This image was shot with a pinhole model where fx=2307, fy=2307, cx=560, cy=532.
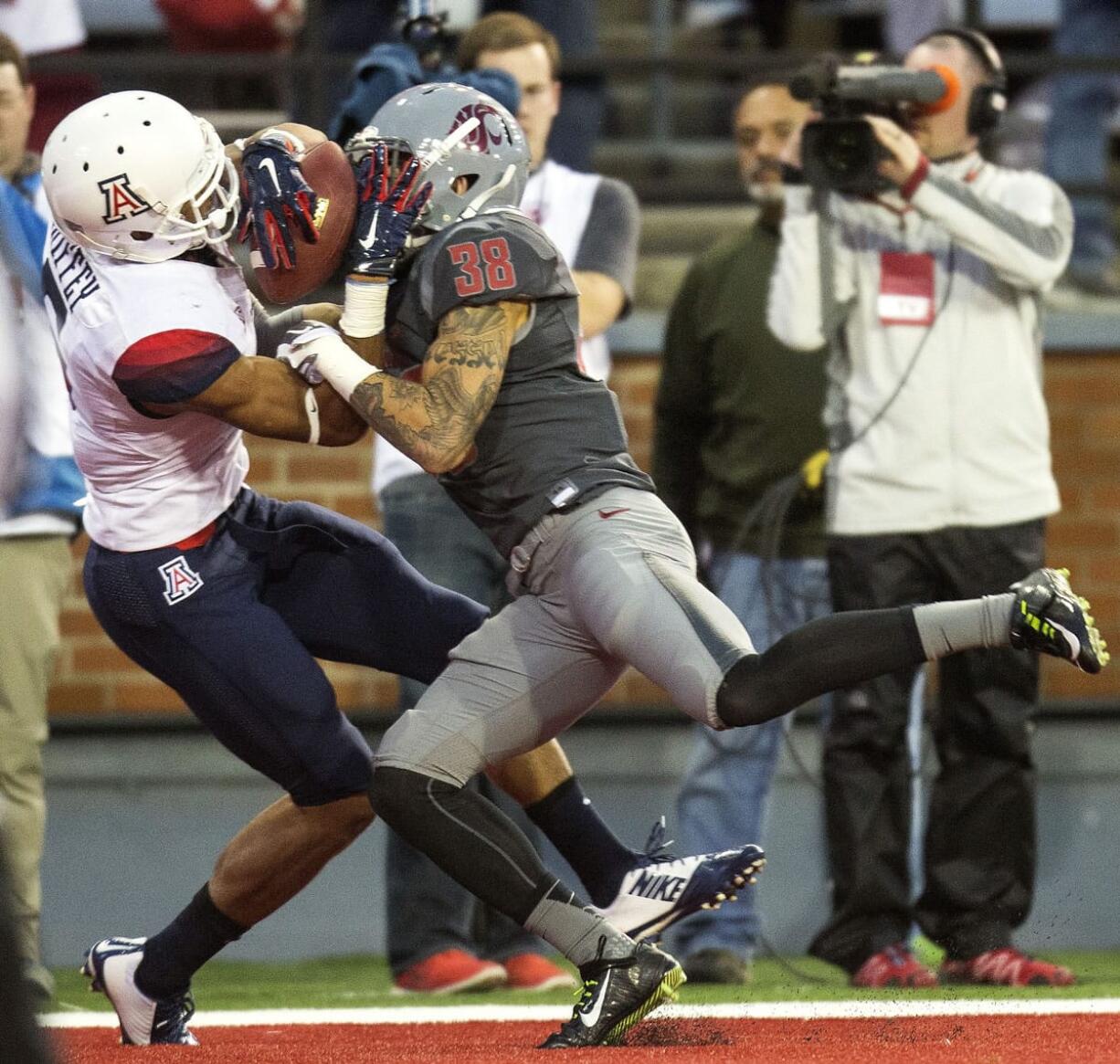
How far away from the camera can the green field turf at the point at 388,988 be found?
17.6 ft

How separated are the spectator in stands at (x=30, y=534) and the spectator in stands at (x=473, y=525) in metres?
0.81

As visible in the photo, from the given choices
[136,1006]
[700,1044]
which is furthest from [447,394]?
[136,1006]

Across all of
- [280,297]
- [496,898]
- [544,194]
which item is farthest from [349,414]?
[544,194]

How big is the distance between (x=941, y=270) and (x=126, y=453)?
2233mm

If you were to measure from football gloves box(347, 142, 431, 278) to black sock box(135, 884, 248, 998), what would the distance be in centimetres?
136

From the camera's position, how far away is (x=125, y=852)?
276 inches

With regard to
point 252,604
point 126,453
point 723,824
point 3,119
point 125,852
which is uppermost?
point 3,119

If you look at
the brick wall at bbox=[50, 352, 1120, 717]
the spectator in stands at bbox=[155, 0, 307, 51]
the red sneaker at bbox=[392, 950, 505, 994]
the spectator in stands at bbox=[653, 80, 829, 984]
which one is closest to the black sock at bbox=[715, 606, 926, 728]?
the red sneaker at bbox=[392, 950, 505, 994]

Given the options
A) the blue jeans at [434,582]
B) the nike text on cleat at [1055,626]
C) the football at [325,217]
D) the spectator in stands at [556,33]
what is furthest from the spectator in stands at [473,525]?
the nike text on cleat at [1055,626]

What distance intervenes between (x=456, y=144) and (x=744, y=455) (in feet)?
6.86

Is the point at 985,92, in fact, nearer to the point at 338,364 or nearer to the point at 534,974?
the point at 338,364

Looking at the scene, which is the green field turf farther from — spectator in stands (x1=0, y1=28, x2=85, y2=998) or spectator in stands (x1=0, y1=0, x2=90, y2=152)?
spectator in stands (x1=0, y1=0, x2=90, y2=152)

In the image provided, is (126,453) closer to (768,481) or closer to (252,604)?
(252,604)

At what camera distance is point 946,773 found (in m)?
5.73
